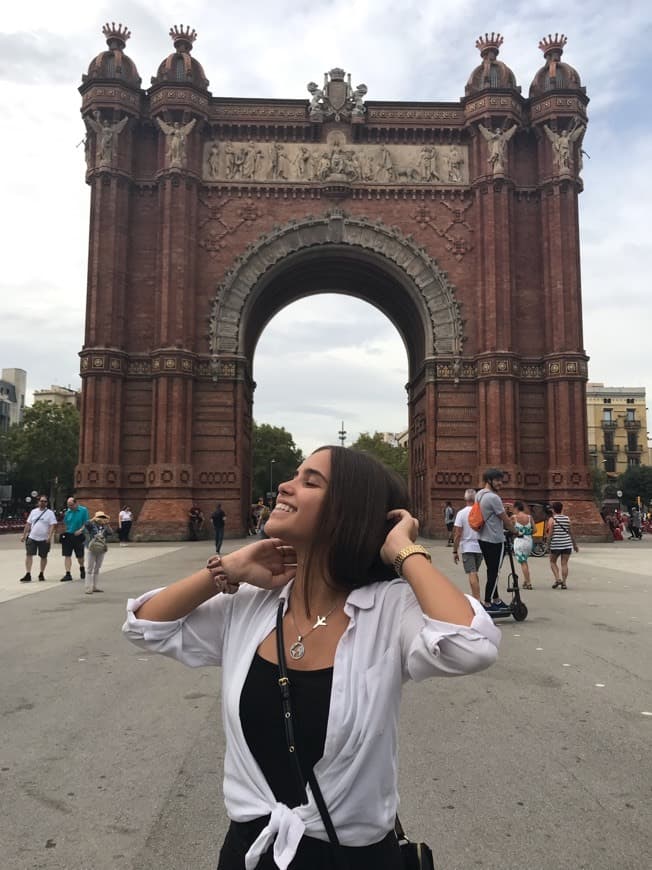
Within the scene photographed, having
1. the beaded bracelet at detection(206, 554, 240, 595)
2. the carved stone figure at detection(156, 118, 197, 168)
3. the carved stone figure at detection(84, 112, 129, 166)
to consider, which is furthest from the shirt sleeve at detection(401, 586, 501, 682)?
the carved stone figure at detection(84, 112, 129, 166)

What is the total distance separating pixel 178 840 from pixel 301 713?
6.66 feet

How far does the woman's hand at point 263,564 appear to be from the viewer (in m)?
2.09

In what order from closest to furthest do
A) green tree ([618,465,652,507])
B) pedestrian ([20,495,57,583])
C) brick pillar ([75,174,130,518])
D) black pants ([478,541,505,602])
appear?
black pants ([478,541,505,602]), pedestrian ([20,495,57,583]), brick pillar ([75,174,130,518]), green tree ([618,465,652,507])

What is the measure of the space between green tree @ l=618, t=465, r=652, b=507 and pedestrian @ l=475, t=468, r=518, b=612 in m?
79.1

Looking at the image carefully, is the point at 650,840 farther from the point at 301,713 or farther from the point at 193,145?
the point at 193,145

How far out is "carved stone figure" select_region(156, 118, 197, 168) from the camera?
31266mm

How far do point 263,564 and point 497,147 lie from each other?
33030 millimetres

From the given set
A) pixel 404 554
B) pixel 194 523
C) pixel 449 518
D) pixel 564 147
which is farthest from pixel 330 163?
pixel 404 554

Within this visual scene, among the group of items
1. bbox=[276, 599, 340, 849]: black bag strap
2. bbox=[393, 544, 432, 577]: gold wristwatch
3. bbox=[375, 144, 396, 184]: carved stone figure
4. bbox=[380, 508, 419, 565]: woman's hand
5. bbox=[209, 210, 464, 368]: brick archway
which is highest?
bbox=[375, 144, 396, 184]: carved stone figure

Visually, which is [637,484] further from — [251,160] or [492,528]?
[492,528]

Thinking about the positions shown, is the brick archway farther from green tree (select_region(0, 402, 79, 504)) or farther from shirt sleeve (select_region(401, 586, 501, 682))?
green tree (select_region(0, 402, 79, 504))

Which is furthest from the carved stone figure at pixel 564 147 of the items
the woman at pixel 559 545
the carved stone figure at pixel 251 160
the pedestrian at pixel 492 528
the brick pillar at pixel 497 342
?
the pedestrian at pixel 492 528

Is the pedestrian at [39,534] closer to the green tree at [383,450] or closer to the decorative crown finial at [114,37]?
the decorative crown finial at [114,37]

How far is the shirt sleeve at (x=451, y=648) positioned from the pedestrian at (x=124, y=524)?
93.6 feet
